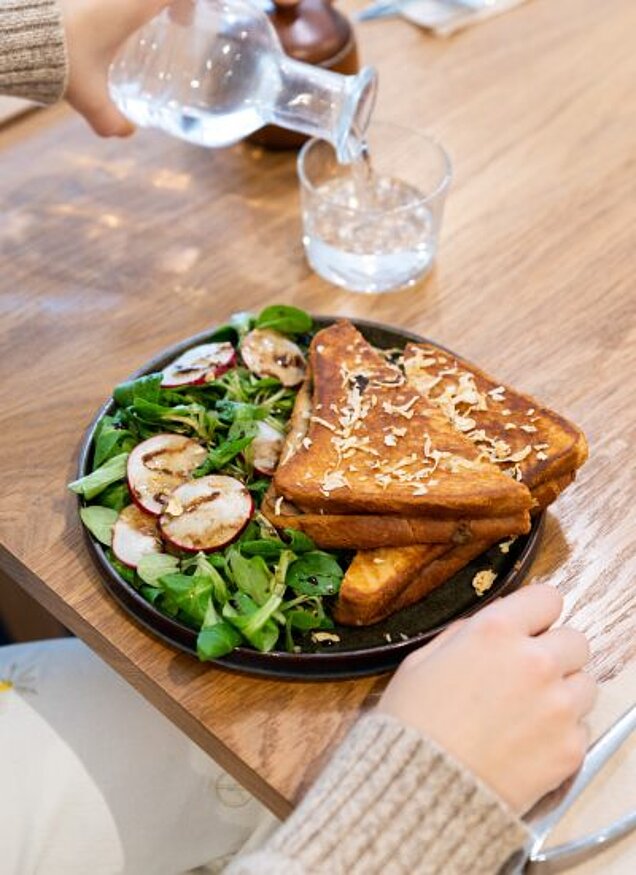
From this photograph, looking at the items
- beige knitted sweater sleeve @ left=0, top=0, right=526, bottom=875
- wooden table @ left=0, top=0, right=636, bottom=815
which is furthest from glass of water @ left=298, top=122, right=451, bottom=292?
beige knitted sweater sleeve @ left=0, top=0, right=526, bottom=875

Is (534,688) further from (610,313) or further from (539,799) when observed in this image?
(610,313)

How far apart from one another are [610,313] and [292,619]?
60 cm

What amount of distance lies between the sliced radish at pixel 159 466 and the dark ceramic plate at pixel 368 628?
62mm

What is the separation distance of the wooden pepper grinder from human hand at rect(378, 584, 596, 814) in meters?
0.90

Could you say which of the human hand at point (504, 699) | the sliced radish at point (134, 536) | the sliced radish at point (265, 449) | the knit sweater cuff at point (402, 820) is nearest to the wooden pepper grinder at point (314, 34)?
the sliced radish at point (265, 449)

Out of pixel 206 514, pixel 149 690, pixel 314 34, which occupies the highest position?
pixel 314 34

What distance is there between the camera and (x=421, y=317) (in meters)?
1.32

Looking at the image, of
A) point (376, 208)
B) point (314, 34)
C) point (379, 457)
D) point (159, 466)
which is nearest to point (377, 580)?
point (379, 457)

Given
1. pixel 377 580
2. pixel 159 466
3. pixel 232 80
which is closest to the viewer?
pixel 377 580

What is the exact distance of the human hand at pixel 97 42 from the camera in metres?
1.33

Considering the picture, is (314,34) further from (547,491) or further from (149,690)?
(149,690)

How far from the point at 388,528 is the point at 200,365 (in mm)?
302

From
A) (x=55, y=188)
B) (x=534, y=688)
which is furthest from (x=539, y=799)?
(x=55, y=188)

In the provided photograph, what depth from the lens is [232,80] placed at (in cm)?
142
